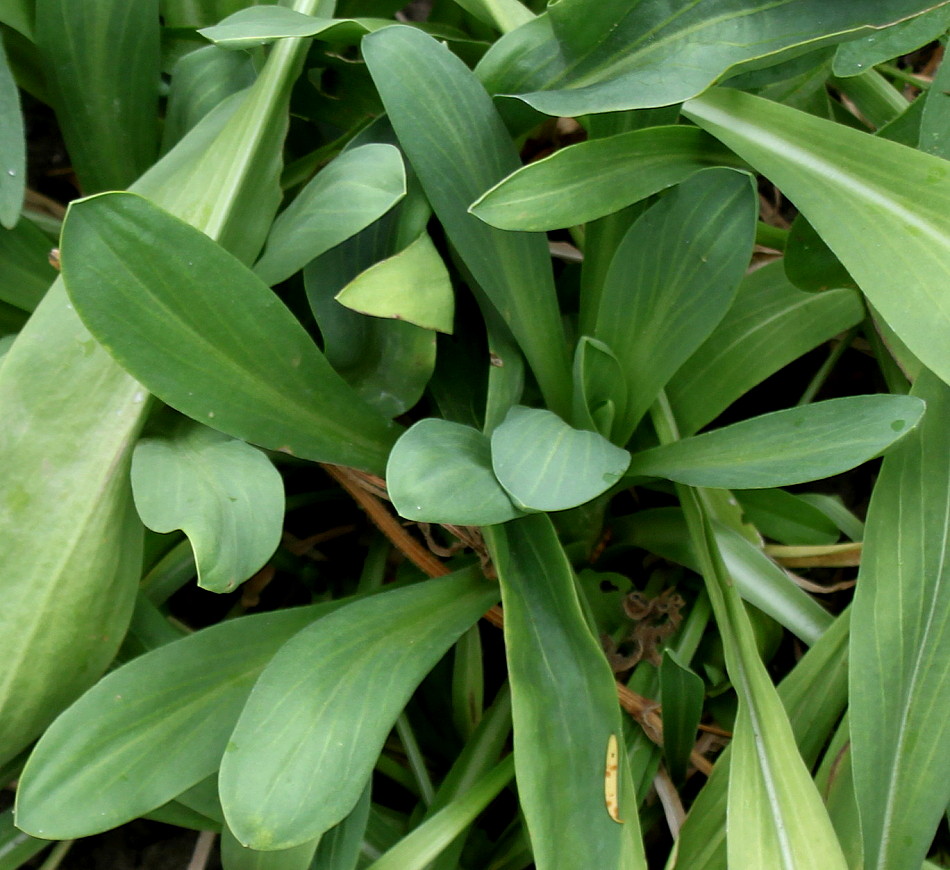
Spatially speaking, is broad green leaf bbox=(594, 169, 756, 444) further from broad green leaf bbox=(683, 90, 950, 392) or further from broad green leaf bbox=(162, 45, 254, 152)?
broad green leaf bbox=(162, 45, 254, 152)

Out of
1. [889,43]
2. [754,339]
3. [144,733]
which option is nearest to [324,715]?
[144,733]

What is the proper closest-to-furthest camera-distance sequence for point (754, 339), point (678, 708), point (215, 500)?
point (215, 500) → point (678, 708) → point (754, 339)

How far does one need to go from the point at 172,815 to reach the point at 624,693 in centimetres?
34

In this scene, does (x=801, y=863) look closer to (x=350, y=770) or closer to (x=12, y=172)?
(x=350, y=770)

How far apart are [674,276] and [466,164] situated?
15 cm

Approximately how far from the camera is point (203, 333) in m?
0.47

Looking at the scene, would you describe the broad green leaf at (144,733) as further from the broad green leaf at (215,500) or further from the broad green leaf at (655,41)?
the broad green leaf at (655,41)

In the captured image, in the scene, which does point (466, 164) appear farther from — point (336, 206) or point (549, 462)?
point (549, 462)

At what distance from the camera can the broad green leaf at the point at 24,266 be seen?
0.62m

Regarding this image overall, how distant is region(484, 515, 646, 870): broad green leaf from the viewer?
459 mm

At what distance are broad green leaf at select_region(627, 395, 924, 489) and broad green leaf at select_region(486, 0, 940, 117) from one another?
0.21 meters

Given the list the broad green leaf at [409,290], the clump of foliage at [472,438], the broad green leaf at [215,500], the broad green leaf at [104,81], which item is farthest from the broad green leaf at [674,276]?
the broad green leaf at [104,81]

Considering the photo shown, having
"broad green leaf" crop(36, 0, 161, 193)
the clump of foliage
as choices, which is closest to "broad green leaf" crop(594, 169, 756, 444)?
the clump of foliage

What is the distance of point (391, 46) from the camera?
0.50 meters
